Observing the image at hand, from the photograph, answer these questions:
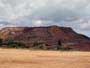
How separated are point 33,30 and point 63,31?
736 inches

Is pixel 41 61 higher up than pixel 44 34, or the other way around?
pixel 44 34

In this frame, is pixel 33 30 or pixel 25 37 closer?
pixel 25 37

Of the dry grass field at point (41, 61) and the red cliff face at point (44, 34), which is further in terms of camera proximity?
the red cliff face at point (44, 34)

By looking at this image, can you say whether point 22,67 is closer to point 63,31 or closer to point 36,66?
point 36,66

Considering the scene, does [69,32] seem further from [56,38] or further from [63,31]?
[56,38]

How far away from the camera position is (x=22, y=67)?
108 ft

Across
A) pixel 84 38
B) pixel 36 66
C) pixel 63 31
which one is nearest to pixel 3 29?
pixel 63 31

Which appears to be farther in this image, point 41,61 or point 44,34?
point 44,34

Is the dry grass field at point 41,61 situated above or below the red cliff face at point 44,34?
below

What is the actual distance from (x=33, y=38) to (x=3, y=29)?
34.9 meters

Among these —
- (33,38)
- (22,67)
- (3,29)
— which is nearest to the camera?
(22,67)

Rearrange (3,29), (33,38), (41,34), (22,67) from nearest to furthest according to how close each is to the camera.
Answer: (22,67) → (33,38) → (41,34) → (3,29)

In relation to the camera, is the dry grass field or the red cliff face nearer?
the dry grass field

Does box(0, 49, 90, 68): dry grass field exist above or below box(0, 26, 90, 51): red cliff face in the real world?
below
